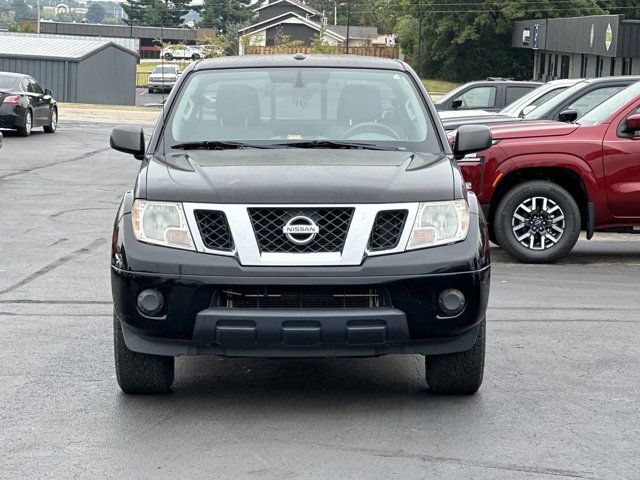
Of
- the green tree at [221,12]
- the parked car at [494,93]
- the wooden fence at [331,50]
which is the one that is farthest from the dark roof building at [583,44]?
the green tree at [221,12]

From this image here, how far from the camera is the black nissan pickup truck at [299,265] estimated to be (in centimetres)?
588

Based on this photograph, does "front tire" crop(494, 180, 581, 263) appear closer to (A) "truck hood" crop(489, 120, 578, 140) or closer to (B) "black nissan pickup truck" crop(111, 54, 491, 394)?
(A) "truck hood" crop(489, 120, 578, 140)

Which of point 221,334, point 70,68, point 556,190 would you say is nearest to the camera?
point 221,334

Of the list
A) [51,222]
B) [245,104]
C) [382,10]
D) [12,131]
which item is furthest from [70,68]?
[382,10]

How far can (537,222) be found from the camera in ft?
39.1

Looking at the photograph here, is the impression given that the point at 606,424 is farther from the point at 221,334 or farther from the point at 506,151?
the point at 506,151

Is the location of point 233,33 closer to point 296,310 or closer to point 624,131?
point 624,131

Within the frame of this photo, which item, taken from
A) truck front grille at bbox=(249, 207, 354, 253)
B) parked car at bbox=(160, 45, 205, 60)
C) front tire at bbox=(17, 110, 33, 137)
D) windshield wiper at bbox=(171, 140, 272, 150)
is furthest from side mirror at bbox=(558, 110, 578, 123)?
parked car at bbox=(160, 45, 205, 60)

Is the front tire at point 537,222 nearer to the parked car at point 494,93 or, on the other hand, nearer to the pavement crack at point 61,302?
the pavement crack at point 61,302

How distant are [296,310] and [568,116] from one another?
7.39 metres

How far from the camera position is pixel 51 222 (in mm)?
14391

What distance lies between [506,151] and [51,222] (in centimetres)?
537

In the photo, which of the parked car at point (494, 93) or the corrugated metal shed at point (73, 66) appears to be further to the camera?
the corrugated metal shed at point (73, 66)

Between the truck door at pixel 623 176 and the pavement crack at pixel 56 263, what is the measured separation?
4.87m
